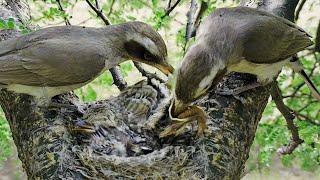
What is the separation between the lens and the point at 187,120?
2766 millimetres

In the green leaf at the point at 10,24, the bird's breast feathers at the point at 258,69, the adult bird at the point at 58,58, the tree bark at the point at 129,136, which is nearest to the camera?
the tree bark at the point at 129,136

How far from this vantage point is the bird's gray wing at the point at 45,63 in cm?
304

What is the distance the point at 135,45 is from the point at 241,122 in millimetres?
729

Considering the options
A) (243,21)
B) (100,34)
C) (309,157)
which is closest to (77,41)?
(100,34)

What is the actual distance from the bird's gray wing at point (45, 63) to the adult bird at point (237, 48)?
0.54 m

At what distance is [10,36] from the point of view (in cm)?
319

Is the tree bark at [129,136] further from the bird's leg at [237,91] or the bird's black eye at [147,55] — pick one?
the bird's black eye at [147,55]

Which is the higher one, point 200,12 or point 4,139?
point 200,12

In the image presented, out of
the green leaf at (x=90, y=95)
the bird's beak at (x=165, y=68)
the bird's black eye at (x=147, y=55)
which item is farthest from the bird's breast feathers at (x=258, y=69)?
the green leaf at (x=90, y=95)

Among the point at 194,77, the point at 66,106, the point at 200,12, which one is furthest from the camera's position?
the point at 200,12

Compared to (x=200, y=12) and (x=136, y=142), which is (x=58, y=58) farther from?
(x=200, y=12)

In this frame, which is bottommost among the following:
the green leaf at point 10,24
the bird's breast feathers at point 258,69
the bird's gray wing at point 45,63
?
the bird's breast feathers at point 258,69

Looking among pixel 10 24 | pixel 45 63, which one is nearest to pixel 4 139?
pixel 45 63

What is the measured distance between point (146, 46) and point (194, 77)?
44cm
